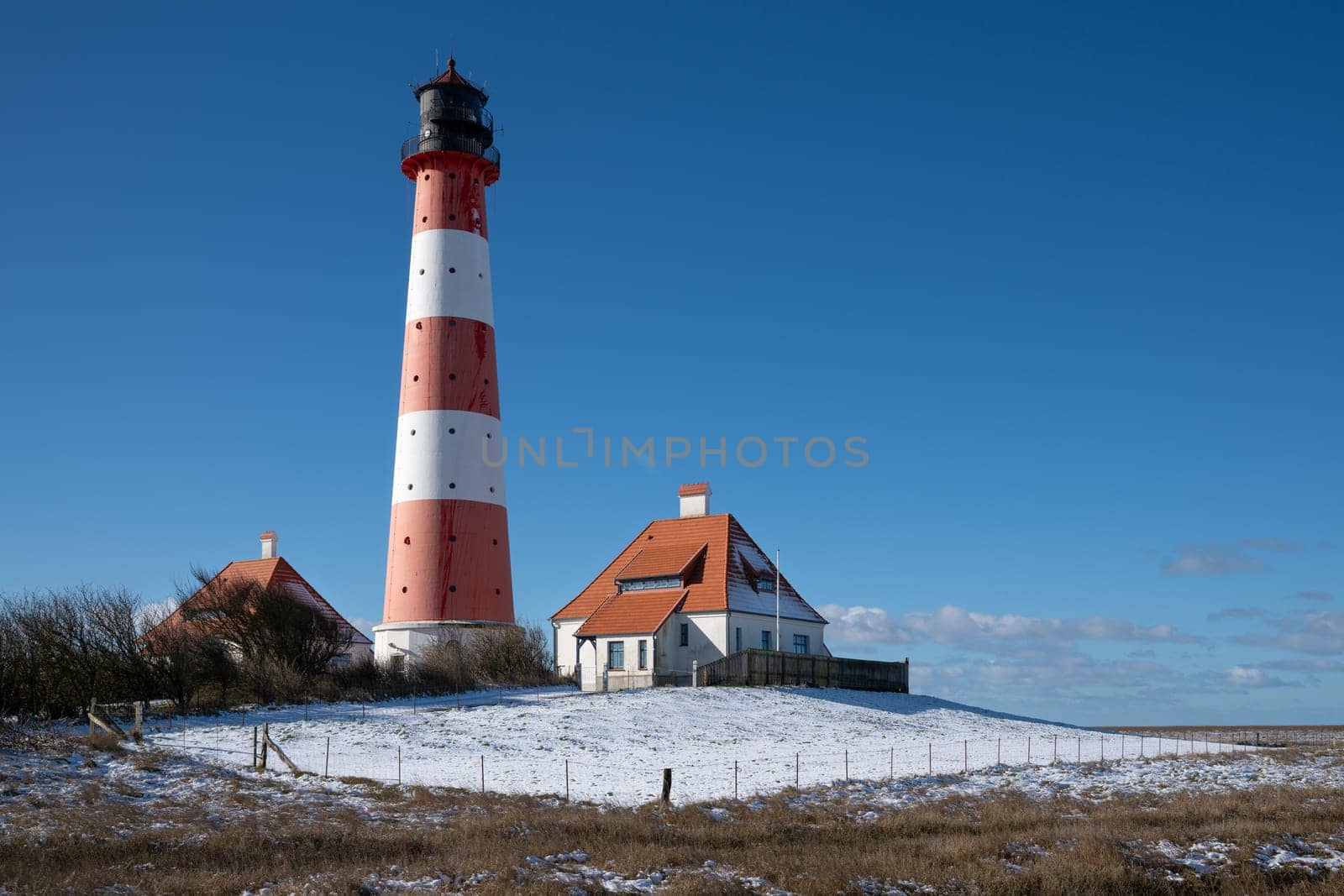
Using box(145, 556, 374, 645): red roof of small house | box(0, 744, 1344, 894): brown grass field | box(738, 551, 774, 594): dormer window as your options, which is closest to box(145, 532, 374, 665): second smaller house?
box(145, 556, 374, 645): red roof of small house

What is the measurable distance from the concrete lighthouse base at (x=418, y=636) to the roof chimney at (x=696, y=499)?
1074 centimetres

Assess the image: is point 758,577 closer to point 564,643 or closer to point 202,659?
point 564,643

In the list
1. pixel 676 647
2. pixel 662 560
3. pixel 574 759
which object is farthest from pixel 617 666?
pixel 574 759

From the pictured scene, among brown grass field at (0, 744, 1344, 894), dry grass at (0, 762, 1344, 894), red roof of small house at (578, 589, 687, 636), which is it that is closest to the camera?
brown grass field at (0, 744, 1344, 894)

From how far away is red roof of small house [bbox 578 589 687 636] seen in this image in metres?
43.7

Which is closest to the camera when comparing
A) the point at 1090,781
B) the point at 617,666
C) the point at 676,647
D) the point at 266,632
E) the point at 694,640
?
the point at 1090,781

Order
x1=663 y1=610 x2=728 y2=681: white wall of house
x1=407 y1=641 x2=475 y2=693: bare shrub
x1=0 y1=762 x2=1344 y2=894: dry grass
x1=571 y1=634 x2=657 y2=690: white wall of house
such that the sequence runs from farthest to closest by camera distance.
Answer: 1. x1=663 y1=610 x2=728 y2=681: white wall of house
2. x1=571 y1=634 x2=657 y2=690: white wall of house
3. x1=407 y1=641 x2=475 y2=693: bare shrub
4. x1=0 y1=762 x2=1344 y2=894: dry grass

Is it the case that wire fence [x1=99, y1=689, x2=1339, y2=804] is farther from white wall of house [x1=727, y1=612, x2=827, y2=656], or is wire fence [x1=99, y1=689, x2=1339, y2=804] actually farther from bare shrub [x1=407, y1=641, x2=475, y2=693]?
white wall of house [x1=727, y1=612, x2=827, y2=656]

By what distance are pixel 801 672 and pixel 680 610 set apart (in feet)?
16.3

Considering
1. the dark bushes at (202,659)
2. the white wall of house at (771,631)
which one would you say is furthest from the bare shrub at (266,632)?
the white wall of house at (771,631)

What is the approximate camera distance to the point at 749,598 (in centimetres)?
4522

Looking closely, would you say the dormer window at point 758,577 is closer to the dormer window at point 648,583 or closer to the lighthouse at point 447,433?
the dormer window at point 648,583

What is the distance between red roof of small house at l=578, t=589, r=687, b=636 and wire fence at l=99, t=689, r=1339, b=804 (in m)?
9.05

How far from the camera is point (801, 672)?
44438mm
